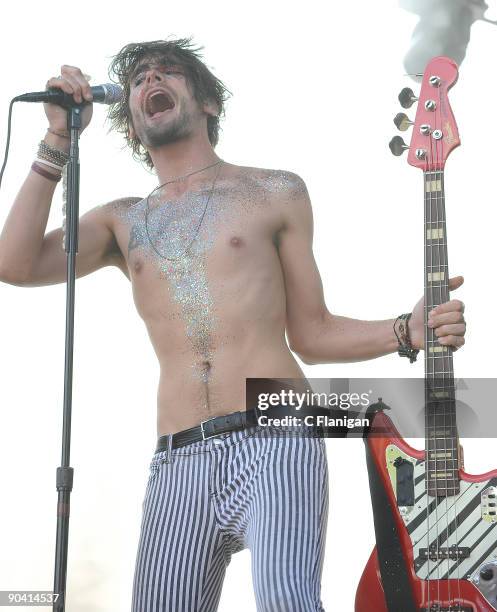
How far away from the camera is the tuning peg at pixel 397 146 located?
293 cm

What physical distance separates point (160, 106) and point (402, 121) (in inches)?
27.5

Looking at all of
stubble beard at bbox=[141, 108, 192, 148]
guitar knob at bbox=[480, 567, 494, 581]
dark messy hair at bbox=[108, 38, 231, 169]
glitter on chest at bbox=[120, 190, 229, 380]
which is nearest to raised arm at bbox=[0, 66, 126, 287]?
glitter on chest at bbox=[120, 190, 229, 380]

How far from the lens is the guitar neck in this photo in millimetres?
2672

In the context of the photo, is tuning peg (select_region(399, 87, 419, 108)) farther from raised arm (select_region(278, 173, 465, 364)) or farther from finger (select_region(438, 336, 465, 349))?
finger (select_region(438, 336, 465, 349))

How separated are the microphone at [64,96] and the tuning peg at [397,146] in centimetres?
91

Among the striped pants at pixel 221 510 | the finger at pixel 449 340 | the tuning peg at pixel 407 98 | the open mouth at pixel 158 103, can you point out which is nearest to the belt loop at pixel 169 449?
the striped pants at pixel 221 510

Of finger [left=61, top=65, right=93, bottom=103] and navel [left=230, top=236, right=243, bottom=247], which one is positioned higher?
finger [left=61, top=65, right=93, bottom=103]

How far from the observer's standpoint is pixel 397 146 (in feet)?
9.61

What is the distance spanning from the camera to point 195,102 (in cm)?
292

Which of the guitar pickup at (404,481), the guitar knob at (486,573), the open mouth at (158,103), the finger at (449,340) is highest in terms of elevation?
the open mouth at (158,103)

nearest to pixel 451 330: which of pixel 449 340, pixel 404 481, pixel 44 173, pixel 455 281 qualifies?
pixel 449 340

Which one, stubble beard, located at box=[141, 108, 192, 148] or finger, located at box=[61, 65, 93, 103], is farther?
stubble beard, located at box=[141, 108, 192, 148]

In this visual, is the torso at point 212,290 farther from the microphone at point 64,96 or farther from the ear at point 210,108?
the microphone at point 64,96

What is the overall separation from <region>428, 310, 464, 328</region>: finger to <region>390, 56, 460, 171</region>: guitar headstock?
65cm
